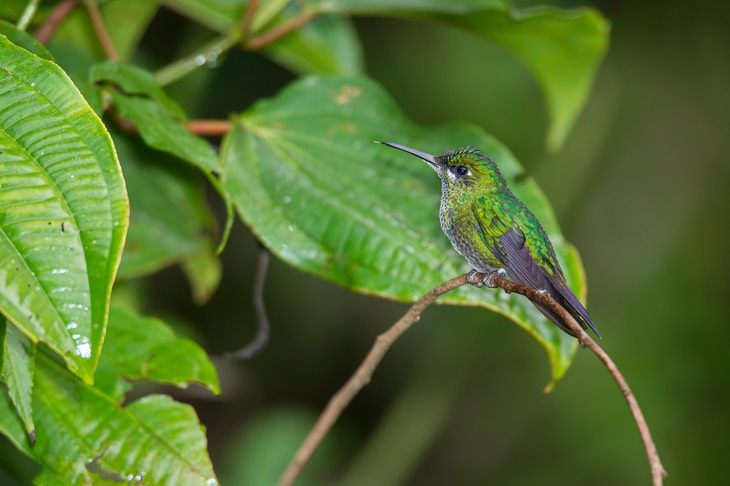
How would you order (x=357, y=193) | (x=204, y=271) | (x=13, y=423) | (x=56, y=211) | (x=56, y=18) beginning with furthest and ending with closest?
(x=204, y=271) < (x=56, y=18) < (x=357, y=193) < (x=13, y=423) < (x=56, y=211)

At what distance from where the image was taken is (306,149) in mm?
1890

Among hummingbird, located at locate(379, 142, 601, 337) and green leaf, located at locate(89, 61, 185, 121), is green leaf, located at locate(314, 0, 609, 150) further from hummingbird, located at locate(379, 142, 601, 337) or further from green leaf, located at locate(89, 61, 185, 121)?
green leaf, located at locate(89, 61, 185, 121)

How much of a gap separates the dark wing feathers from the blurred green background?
165cm

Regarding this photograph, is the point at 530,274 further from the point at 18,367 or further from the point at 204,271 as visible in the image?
the point at 204,271

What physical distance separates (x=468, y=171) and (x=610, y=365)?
1.71 ft

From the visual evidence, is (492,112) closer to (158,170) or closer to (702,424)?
(702,424)

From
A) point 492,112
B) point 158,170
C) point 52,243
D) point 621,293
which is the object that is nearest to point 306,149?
point 158,170

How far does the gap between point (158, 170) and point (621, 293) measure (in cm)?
228

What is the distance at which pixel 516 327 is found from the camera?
3566 mm

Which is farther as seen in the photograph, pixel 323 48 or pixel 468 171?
pixel 323 48

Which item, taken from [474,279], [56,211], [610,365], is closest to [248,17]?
[474,279]

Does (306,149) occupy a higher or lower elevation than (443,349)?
higher

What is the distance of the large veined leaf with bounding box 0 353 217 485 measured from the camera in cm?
142

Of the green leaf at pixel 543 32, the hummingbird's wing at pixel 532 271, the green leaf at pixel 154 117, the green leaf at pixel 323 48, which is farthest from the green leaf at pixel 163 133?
the green leaf at pixel 323 48
